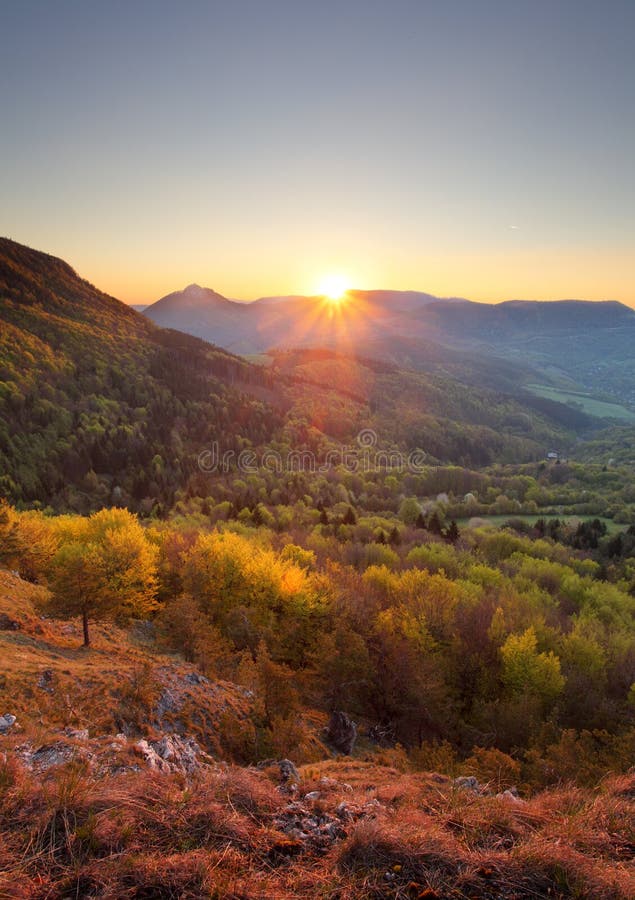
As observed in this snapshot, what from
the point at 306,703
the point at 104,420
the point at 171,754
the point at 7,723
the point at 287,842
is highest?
the point at 287,842

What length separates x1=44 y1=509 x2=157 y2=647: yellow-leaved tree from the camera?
2717 centimetres

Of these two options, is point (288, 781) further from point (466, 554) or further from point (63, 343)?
point (63, 343)

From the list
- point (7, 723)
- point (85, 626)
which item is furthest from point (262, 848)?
point (85, 626)

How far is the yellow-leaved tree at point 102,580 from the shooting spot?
27172mm

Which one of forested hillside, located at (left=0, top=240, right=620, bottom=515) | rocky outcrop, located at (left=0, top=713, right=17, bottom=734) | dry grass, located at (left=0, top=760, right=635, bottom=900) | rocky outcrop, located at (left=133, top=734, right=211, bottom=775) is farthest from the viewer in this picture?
forested hillside, located at (left=0, top=240, right=620, bottom=515)

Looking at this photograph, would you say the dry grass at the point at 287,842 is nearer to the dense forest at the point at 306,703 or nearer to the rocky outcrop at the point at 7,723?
the dense forest at the point at 306,703

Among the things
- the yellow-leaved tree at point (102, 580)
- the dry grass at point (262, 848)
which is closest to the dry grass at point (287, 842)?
the dry grass at point (262, 848)

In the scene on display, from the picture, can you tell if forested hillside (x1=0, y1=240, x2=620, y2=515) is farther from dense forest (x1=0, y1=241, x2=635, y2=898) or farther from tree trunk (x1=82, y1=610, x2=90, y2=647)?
tree trunk (x1=82, y1=610, x2=90, y2=647)

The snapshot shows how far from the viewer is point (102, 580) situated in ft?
91.5

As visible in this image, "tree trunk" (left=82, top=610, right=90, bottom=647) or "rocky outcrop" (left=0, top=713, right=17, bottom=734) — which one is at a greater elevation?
"rocky outcrop" (left=0, top=713, right=17, bottom=734)

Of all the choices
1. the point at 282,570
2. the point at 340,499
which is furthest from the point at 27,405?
the point at 282,570

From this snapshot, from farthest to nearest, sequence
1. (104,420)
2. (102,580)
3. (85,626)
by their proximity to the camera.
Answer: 1. (104,420)
2. (85,626)
3. (102,580)

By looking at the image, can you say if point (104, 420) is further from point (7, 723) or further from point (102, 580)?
point (7, 723)

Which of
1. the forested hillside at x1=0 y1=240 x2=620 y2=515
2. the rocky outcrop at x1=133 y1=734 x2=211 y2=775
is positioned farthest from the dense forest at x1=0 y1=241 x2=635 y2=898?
the forested hillside at x1=0 y1=240 x2=620 y2=515
